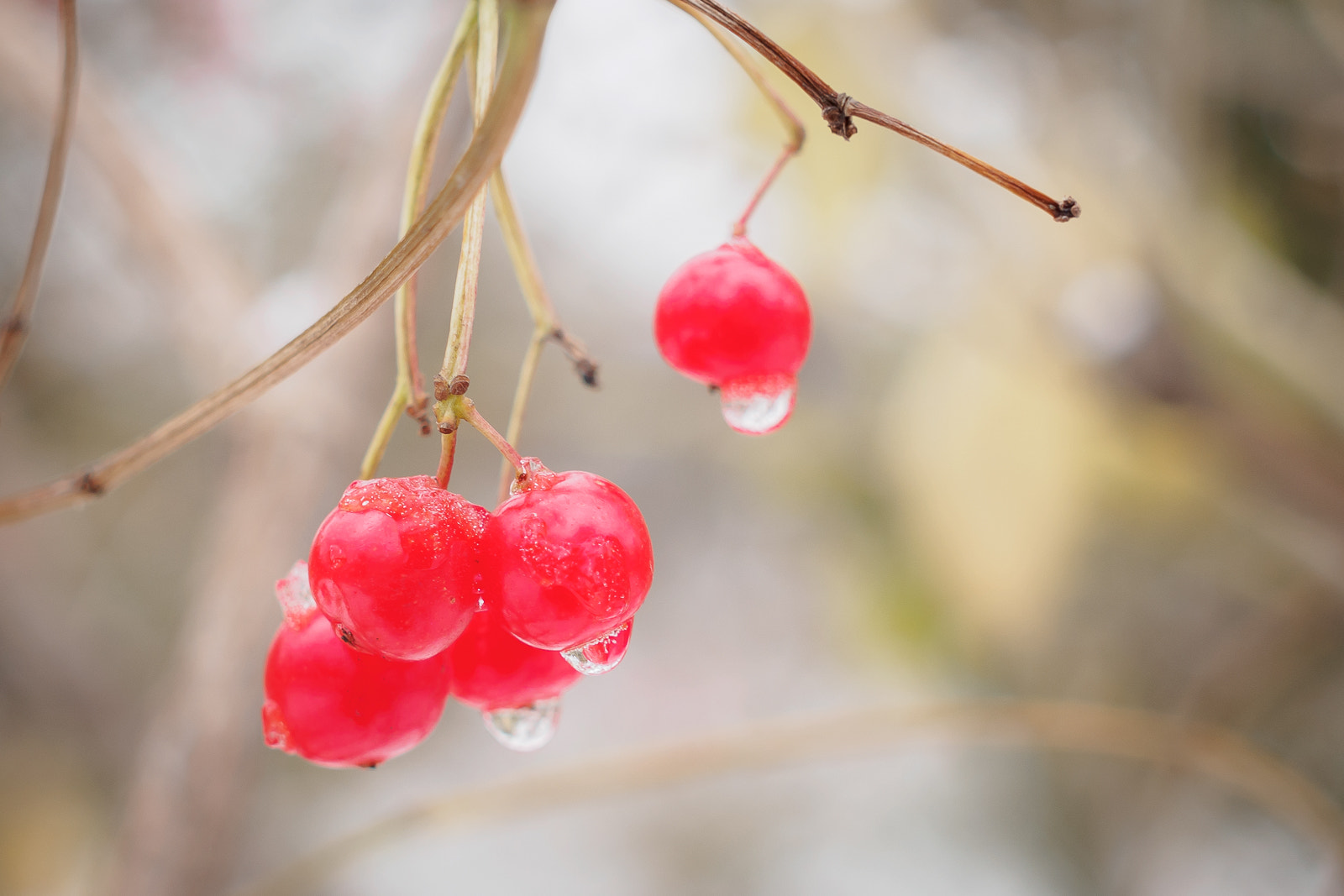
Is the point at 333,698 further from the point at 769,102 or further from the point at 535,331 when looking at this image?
the point at 769,102

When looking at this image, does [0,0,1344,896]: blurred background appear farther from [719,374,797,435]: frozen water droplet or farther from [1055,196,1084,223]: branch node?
[1055,196,1084,223]: branch node

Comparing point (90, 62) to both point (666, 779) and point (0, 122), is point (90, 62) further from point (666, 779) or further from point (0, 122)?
point (666, 779)

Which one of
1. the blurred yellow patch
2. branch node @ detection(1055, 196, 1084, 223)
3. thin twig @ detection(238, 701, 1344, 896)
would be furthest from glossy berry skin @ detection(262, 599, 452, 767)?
the blurred yellow patch

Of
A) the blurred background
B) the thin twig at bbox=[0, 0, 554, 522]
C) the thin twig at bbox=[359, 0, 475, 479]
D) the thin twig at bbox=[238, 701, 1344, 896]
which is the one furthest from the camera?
the blurred background

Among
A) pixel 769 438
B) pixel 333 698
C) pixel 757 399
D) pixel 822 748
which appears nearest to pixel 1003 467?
pixel 822 748

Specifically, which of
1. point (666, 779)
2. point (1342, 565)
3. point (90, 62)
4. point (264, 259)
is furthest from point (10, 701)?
point (1342, 565)
